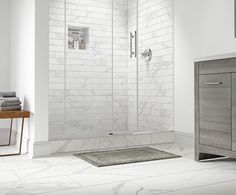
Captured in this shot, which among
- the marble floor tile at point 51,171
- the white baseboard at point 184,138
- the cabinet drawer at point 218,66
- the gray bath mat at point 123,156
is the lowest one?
the marble floor tile at point 51,171

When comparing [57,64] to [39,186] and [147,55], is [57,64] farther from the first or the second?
[39,186]

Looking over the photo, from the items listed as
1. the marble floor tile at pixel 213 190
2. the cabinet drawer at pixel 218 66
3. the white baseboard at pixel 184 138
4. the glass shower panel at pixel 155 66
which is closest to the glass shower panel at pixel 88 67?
the glass shower panel at pixel 155 66

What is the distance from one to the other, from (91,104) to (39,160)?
6.18 feet

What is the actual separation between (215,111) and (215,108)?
0.09ft

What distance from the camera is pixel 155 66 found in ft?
15.8

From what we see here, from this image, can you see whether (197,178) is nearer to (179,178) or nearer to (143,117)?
(179,178)

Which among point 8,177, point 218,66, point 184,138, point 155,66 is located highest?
point 155,66

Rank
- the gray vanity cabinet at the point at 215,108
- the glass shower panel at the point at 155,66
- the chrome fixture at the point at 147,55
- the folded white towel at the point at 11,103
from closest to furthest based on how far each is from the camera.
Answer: the gray vanity cabinet at the point at 215,108, the folded white towel at the point at 11,103, the glass shower panel at the point at 155,66, the chrome fixture at the point at 147,55

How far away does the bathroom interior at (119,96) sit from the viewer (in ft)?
8.96

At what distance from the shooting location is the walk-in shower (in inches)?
186

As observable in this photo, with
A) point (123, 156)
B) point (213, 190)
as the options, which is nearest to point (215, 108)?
point (213, 190)

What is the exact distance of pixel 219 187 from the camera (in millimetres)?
2348

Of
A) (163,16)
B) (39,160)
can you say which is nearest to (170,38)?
(163,16)

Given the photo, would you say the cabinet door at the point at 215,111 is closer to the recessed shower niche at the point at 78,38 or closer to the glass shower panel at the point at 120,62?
the glass shower panel at the point at 120,62
